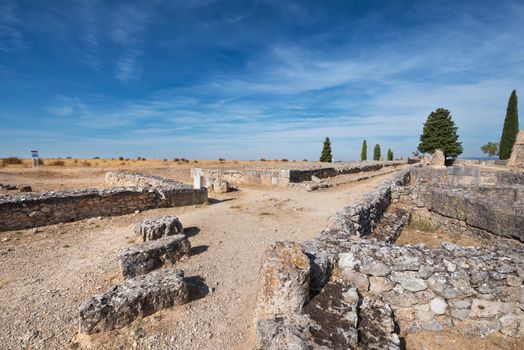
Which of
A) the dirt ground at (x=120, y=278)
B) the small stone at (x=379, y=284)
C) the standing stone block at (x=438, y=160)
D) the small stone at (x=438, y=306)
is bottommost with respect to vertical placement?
the dirt ground at (x=120, y=278)

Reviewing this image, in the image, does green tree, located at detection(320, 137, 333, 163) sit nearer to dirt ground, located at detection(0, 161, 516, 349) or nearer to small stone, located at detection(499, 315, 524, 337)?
dirt ground, located at detection(0, 161, 516, 349)

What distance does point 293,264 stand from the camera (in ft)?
10.6

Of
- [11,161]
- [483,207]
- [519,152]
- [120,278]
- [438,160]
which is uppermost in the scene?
[11,161]

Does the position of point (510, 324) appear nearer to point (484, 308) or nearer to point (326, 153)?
point (484, 308)

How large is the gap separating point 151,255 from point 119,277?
0.67m

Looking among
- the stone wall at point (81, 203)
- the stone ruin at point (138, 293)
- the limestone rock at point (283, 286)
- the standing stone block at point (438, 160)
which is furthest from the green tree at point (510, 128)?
the stone ruin at point (138, 293)

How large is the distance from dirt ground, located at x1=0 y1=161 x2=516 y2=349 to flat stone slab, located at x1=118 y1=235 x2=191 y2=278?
29cm

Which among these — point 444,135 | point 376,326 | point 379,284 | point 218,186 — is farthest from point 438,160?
point 376,326

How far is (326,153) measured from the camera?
4553 cm

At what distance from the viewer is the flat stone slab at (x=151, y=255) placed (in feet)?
16.0

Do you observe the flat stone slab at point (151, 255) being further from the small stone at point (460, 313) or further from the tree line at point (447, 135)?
the tree line at point (447, 135)

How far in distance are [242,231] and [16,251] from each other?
18.5 ft

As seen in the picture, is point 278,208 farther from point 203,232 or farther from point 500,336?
point 500,336

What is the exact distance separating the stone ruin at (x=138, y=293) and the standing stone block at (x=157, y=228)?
1.09 meters
